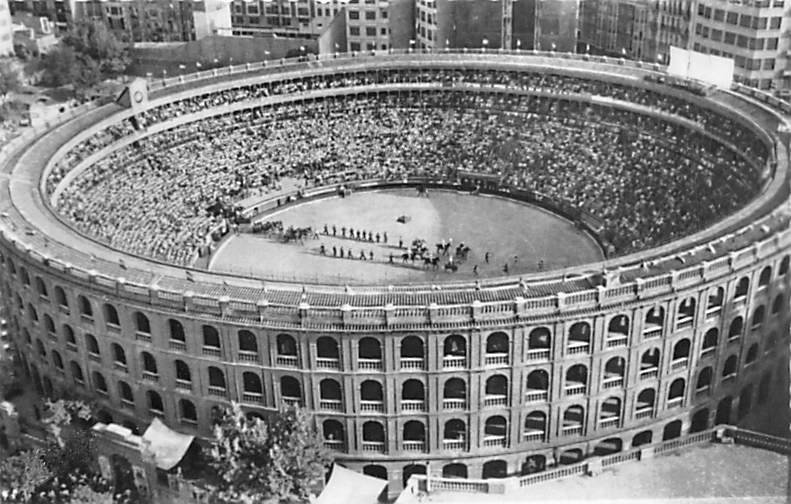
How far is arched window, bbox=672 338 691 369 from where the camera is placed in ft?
246

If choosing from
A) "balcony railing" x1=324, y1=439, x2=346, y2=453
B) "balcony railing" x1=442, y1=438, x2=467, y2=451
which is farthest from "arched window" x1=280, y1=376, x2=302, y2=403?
"balcony railing" x1=442, y1=438, x2=467, y2=451

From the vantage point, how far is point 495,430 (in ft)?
245

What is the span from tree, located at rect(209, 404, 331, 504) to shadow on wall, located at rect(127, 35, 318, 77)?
114 metres

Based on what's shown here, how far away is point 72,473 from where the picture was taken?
71.7 m

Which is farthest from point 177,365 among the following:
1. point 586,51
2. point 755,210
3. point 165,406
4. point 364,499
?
point 586,51

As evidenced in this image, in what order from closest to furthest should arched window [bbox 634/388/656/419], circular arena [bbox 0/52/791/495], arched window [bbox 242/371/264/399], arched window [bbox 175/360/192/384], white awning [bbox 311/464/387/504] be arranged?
white awning [bbox 311/464/387/504] < circular arena [bbox 0/52/791/495] < arched window [bbox 242/371/264/399] < arched window [bbox 175/360/192/384] < arched window [bbox 634/388/656/419]

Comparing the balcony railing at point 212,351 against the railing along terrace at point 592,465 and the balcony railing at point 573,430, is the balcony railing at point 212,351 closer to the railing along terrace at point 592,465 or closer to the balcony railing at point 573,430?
the railing along terrace at point 592,465

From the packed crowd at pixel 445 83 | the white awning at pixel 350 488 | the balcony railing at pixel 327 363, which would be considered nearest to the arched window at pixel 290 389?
the balcony railing at pixel 327 363

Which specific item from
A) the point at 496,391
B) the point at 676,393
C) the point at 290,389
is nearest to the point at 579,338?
→ the point at 496,391

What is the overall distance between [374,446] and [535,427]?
516 inches

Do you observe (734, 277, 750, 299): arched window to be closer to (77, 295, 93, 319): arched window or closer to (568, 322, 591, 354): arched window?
(568, 322, 591, 354): arched window

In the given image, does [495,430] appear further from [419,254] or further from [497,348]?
[419,254]

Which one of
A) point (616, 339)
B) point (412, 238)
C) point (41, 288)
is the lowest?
point (412, 238)

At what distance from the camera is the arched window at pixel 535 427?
74.1 meters
